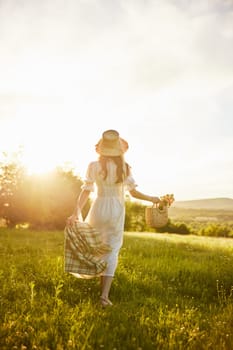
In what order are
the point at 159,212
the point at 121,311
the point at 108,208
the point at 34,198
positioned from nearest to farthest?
the point at 121,311 → the point at 108,208 → the point at 159,212 → the point at 34,198

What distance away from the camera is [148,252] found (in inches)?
463

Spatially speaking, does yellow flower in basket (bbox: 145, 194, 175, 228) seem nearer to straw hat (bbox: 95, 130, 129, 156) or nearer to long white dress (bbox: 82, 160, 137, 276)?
long white dress (bbox: 82, 160, 137, 276)

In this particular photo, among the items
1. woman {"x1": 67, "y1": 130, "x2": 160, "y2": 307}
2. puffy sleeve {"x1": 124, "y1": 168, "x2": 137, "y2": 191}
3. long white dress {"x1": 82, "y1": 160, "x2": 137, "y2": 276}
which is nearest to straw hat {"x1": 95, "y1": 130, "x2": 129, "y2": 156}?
woman {"x1": 67, "y1": 130, "x2": 160, "y2": 307}

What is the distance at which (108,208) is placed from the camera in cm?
655

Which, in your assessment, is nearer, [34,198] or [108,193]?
[108,193]

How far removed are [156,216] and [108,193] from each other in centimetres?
111

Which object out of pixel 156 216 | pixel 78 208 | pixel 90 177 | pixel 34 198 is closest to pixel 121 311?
pixel 78 208

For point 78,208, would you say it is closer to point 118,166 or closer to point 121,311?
point 118,166

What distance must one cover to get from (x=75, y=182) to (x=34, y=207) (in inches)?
146

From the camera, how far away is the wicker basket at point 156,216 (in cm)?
723

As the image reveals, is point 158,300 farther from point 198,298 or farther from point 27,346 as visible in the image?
point 27,346

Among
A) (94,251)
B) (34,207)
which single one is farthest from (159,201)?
(34,207)

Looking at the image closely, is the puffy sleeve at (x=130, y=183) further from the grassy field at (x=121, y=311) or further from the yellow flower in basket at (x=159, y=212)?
the grassy field at (x=121, y=311)

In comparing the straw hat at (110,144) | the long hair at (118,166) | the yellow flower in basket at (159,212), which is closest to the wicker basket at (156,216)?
the yellow flower in basket at (159,212)
